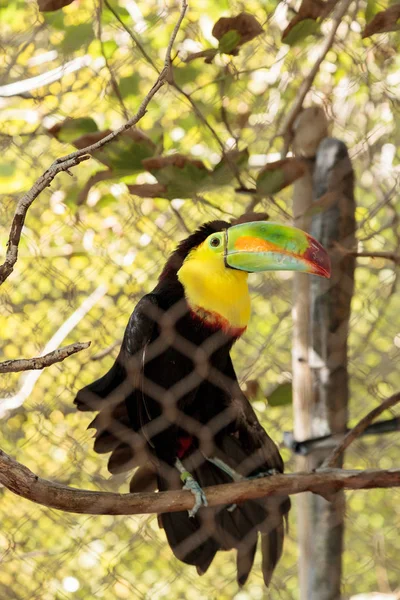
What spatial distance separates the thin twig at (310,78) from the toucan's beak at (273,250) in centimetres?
26

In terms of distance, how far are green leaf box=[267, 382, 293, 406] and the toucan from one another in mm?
87

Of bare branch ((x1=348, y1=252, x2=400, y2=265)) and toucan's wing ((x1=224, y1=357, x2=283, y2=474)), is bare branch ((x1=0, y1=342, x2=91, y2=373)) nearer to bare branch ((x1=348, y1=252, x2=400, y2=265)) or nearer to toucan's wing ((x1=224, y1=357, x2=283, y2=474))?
toucan's wing ((x1=224, y1=357, x2=283, y2=474))

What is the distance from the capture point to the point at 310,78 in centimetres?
123

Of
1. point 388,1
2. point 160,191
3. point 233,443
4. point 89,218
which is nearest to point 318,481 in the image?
point 233,443

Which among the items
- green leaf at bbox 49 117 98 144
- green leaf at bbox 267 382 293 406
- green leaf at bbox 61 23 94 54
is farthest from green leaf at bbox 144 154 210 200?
green leaf at bbox 267 382 293 406

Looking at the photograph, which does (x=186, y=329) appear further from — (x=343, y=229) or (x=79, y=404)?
(x=343, y=229)

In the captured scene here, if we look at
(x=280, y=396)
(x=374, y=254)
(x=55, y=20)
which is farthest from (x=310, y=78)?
(x=280, y=396)

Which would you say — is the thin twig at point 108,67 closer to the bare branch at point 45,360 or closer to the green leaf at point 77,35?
the green leaf at point 77,35

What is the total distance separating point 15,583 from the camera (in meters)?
1.46

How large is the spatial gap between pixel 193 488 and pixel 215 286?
0.34 metres

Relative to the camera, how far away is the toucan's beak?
3.48ft

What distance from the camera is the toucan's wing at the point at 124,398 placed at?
1037mm

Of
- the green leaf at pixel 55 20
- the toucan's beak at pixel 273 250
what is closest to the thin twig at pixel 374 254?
the toucan's beak at pixel 273 250

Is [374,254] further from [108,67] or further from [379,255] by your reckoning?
[108,67]
